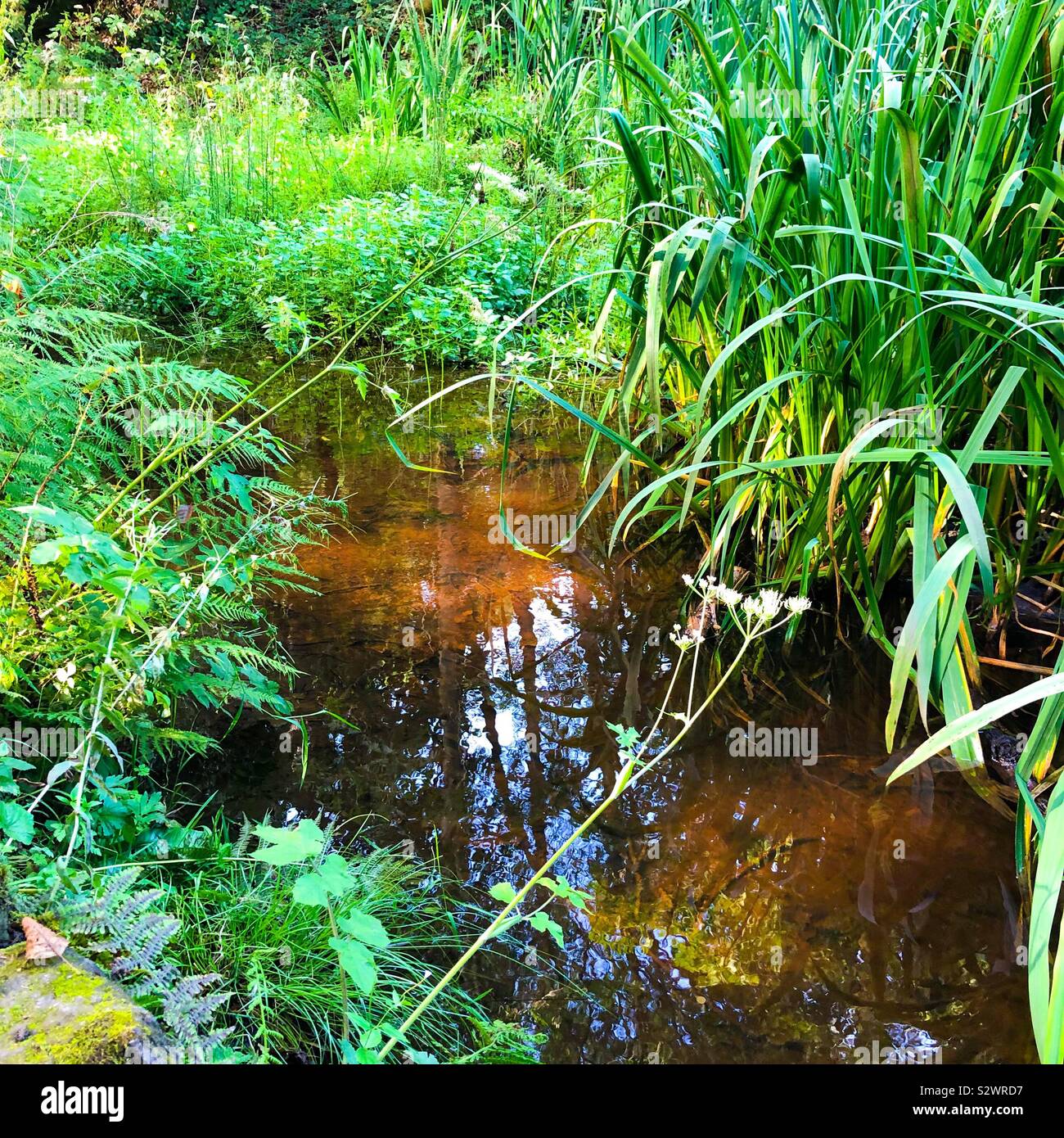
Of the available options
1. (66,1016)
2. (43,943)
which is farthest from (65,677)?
(66,1016)

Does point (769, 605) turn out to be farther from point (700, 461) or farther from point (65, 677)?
point (65, 677)

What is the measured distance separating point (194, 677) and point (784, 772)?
120 cm

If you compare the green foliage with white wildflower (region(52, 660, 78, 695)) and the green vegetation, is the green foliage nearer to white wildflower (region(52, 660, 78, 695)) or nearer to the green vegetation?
the green vegetation

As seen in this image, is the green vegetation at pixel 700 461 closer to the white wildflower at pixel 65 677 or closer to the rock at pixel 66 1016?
the white wildflower at pixel 65 677

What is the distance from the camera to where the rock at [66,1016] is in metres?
0.92

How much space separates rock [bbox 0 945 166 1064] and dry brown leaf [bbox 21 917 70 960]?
0.03ft

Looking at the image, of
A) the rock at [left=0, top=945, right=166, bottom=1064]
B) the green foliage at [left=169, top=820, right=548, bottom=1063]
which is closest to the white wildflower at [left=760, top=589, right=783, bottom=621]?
the green foliage at [left=169, top=820, right=548, bottom=1063]

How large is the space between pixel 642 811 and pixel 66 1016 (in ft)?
3.53

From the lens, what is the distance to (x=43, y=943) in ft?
3.41

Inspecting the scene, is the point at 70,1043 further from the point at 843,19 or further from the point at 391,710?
the point at 843,19

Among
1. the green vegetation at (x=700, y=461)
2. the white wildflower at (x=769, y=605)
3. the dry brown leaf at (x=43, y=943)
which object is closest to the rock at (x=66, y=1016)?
the dry brown leaf at (x=43, y=943)

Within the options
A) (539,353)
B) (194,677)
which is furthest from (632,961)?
(539,353)

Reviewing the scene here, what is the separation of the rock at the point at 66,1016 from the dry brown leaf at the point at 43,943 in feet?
0.03

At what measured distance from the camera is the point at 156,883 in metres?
1.39
